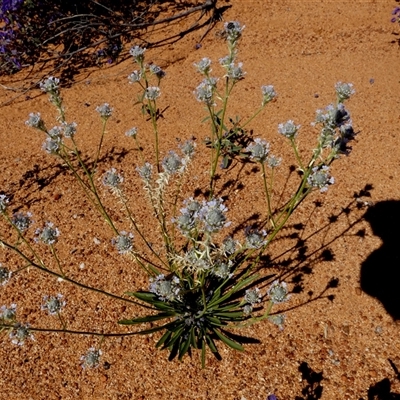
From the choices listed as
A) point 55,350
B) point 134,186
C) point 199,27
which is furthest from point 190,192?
point 199,27

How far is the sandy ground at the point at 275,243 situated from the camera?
2624mm

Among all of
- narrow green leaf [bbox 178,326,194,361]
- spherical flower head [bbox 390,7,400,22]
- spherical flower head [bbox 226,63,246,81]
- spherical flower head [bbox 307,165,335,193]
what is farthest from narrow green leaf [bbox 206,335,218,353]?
spherical flower head [bbox 390,7,400,22]

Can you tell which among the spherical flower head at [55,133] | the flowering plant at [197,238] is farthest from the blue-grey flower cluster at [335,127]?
the spherical flower head at [55,133]

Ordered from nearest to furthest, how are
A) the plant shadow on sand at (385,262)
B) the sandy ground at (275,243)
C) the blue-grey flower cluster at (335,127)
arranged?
the blue-grey flower cluster at (335,127) < the sandy ground at (275,243) < the plant shadow on sand at (385,262)

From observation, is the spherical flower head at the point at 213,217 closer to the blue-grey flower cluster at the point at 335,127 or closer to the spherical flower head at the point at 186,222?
the spherical flower head at the point at 186,222

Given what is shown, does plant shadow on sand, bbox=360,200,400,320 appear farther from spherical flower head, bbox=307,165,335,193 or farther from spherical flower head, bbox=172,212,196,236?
spherical flower head, bbox=172,212,196,236

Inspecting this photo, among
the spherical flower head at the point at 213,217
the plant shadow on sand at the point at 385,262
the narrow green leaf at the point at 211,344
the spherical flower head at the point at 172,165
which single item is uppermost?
the spherical flower head at the point at 213,217

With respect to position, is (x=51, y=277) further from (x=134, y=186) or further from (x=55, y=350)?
(x=134, y=186)

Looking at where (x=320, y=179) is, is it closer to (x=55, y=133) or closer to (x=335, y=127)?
(x=335, y=127)

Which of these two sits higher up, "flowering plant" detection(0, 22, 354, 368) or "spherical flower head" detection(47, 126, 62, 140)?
"spherical flower head" detection(47, 126, 62, 140)

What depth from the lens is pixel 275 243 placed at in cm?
313

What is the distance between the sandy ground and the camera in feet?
8.61

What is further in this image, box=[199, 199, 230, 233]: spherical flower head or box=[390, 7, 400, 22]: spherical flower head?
box=[390, 7, 400, 22]: spherical flower head

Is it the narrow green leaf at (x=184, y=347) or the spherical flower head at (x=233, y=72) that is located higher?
the spherical flower head at (x=233, y=72)
